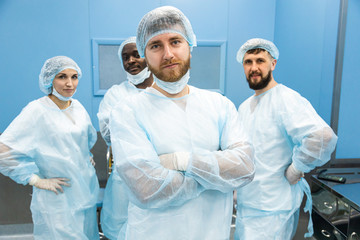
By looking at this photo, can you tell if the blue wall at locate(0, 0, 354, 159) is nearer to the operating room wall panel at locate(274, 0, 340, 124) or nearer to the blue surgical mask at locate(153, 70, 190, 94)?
the operating room wall panel at locate(274, 0, 340, 124)

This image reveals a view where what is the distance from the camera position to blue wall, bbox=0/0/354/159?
2191 millimetres

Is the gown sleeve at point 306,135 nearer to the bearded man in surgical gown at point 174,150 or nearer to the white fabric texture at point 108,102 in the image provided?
the bearded man in surgical gown at point 174,150

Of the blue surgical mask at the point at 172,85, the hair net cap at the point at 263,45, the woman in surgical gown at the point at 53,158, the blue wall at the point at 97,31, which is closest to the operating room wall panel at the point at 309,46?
the blue wall at the point at 97,31

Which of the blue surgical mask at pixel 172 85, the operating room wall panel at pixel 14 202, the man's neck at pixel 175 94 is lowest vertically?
the operating room wall panel at pixel 14 202

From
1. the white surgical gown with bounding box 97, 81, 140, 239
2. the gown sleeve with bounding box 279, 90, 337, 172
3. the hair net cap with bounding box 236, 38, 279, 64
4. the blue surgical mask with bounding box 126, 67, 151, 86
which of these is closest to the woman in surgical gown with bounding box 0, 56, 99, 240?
the white surgical gown with bounding box 97, 81, 140, 239

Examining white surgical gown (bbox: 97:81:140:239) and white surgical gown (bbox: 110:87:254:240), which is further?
white surgical gown (bbox: 97:81:140:239)

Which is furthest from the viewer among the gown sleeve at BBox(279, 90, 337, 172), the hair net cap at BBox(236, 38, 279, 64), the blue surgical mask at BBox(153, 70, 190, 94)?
→ the hair net cap at BBox(236, 38, 279, 64)

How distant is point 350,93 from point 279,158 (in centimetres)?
82

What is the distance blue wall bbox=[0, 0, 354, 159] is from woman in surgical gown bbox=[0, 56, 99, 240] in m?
0.86

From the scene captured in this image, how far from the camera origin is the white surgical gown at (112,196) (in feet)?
5.36

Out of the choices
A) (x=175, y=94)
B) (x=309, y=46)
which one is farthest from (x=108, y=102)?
(x=309, y=46)

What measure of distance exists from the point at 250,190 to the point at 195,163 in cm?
72

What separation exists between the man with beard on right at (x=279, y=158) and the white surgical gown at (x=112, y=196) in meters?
0.75

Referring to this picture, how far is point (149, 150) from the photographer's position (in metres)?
0.84
